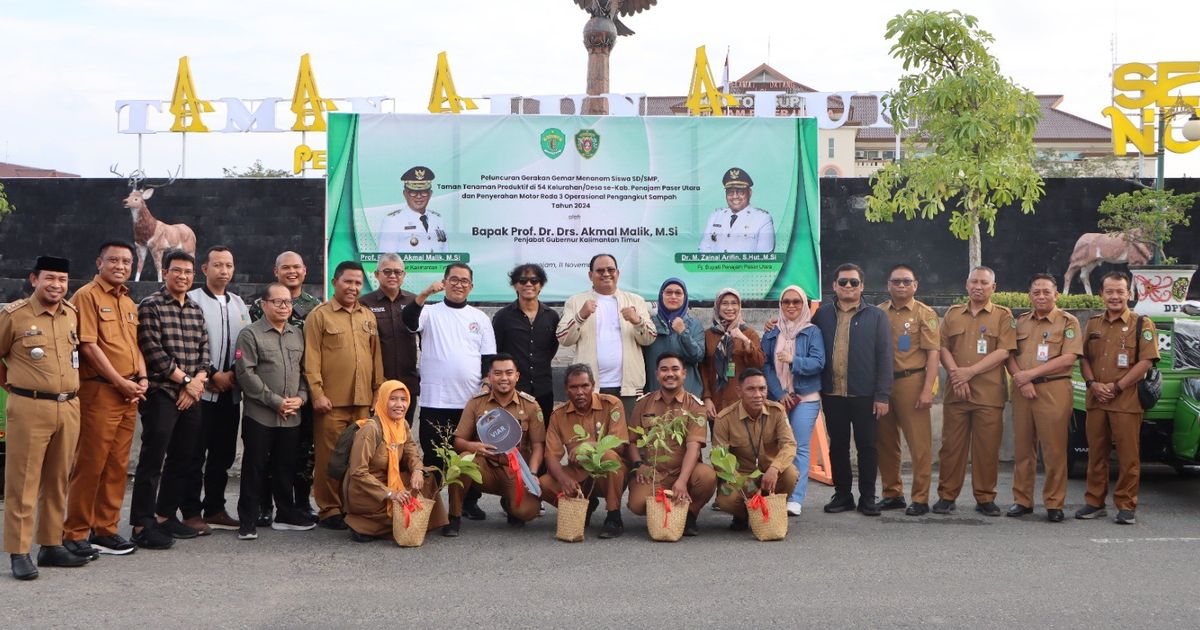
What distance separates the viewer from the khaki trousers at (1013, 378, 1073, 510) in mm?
6855

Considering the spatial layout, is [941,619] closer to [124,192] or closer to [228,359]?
[228,359]

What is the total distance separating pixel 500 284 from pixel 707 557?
582 centimetres

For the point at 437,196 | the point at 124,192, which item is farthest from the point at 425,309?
the point at 124,192

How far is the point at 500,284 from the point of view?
11.2m

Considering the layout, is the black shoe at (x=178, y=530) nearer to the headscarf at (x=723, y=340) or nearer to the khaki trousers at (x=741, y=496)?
the khaki trousers at (x=741, y=496)

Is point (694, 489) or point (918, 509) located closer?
point (694, 489)

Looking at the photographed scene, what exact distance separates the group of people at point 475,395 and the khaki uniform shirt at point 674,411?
0.04ft

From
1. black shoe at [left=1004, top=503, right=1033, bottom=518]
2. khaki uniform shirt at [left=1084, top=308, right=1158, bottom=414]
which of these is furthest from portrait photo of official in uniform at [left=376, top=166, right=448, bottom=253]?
khaki uniform shirt at [left=1084, top=308, right=1158, bottom=414]

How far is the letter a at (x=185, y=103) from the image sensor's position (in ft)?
81.4

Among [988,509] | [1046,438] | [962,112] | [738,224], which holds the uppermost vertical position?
[962,112]

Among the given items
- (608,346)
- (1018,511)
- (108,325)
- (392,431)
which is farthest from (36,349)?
(1018,511)

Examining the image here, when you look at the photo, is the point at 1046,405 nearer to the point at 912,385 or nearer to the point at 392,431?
the point at 912,385

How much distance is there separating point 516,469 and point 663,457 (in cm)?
86

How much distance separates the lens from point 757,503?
6.21 m
